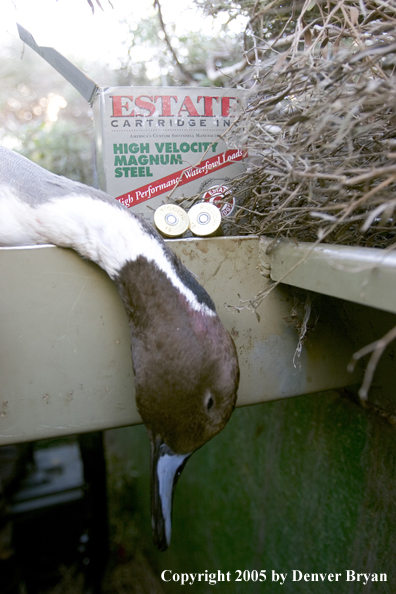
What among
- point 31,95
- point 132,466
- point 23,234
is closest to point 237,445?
point 23,234

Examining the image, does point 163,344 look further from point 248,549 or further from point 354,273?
point 248,549

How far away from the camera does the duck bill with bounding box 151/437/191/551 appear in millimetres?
815

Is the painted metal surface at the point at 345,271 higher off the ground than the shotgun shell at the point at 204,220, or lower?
lower

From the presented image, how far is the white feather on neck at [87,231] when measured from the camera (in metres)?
0.87

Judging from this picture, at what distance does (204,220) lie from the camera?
1040mm

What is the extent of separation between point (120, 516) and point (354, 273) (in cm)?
381

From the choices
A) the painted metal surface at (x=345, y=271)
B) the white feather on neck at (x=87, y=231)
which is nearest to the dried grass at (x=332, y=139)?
the painted metal surface at (x=345, y=271)

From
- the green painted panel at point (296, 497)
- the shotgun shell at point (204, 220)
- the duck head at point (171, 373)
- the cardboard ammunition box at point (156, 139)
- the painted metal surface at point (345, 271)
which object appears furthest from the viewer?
the cardboard ammunition box at point (156, 139)

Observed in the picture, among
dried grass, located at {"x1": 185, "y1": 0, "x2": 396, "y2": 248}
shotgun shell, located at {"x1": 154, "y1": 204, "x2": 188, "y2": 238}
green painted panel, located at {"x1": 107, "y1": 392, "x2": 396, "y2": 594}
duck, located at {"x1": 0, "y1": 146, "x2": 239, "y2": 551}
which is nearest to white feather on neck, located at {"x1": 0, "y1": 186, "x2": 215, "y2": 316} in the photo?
duck, located at {"x1": 0, "y1": 146, "x2": 239, "y2": 551}

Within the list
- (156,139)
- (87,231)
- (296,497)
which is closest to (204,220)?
(87,231)

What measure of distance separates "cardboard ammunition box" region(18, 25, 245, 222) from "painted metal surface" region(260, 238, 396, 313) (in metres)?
0.44

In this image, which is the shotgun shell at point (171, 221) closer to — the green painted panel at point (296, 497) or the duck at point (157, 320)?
the duck at point (157, 320)

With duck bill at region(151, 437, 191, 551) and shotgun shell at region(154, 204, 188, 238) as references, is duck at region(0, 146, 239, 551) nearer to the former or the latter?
duck bill at region(151, 437, 191, 551)

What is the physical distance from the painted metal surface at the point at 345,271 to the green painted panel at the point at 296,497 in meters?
0.58
